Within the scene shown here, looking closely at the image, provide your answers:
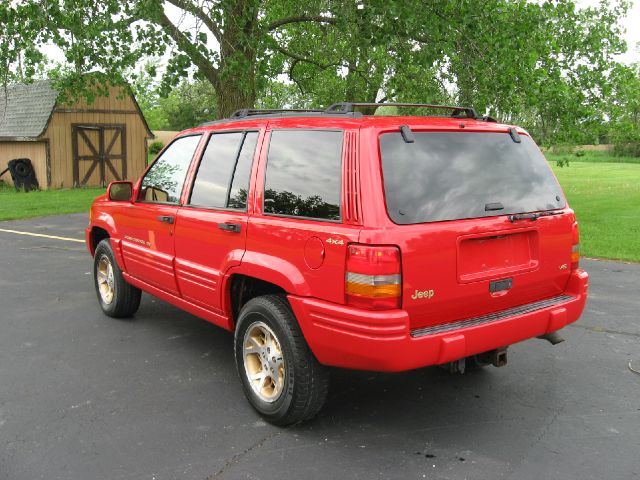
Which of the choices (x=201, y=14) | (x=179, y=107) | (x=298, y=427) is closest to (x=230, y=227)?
(x=298, y=427)

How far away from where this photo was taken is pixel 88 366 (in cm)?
486

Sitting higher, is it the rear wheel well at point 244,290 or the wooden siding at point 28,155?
the wooden siding at point 28,155

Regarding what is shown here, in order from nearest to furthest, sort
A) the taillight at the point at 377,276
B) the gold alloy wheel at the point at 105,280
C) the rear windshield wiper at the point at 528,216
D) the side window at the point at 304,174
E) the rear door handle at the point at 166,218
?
the taillight at the point at 377,276 < the side window at the point at 304,174 < the rear windshield wiper at the point at 528,216 < the rear door handle at the point at 166,218 < the gold alloy wheel at the point at 105,280

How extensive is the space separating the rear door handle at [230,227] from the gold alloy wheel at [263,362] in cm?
62

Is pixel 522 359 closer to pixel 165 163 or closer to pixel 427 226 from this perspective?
pixel 427 226

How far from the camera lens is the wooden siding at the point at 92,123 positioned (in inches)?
983

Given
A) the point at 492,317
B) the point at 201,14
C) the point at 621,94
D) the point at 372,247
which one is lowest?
the point at 492,317

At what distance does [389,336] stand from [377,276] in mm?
316

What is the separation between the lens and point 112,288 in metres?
6.17

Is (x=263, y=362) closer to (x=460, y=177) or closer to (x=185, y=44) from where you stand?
(x=460, y=177)

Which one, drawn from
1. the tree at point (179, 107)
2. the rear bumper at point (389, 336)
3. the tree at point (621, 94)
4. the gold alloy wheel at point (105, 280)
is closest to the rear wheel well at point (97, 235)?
the gold alloy wheel at point (105, 280)

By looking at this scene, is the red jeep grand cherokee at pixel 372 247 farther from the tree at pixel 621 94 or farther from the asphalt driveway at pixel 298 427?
the tree at pixel 621 94

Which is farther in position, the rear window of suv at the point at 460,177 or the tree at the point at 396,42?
the tree at the point at 396,42

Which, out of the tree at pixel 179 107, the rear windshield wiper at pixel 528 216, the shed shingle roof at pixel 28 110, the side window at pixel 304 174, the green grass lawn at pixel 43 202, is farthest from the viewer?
the tree at pixel 179 107
